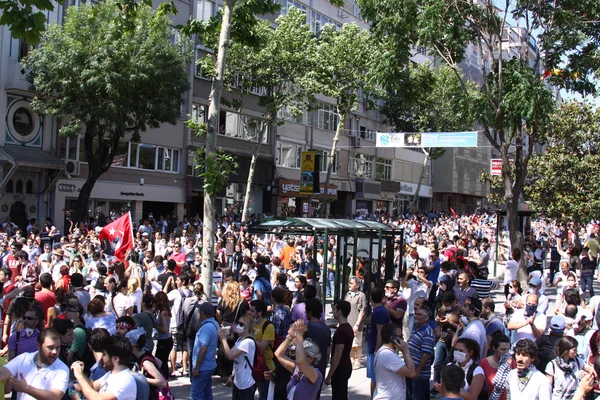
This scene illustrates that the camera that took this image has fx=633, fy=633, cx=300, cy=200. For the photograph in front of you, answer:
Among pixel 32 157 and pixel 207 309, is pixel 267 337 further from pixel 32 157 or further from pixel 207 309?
pixel 32 157

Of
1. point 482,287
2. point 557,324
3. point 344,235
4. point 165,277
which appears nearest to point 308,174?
point 344,235

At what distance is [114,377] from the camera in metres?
5.12

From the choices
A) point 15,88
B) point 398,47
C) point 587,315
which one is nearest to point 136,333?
point 587,315

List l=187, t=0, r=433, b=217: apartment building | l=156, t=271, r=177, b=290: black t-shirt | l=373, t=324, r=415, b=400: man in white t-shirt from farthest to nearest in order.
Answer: l=187, t=0, r=433, b=217: apartment building, l=156, t=271, r=177, b=290: black t-shirt, l=373, t=324, r=415, b=400: man in white t-shirt

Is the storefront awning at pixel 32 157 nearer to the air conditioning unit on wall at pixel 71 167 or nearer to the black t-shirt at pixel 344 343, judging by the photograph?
the air conditioning unit on wall at pixel 71 167

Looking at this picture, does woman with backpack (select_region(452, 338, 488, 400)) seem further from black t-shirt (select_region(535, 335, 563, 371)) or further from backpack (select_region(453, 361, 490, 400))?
black t-shirt (select_region(535, 335, 563, 371))

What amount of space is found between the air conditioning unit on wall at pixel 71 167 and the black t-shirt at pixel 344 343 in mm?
23325

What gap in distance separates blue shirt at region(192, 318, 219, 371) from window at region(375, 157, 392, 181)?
154 feet

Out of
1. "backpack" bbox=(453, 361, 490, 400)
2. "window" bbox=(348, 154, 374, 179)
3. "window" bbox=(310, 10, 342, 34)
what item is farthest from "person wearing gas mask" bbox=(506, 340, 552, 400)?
"window" bbox=(348, 154, 374, 179)

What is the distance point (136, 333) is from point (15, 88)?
72.6 ft

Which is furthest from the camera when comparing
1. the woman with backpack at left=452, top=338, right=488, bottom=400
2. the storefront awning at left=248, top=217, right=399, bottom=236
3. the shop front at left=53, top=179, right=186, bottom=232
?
the shop front at left=53, top=179, right=186, bottom=232

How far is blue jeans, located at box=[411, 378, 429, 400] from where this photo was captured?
7.55m

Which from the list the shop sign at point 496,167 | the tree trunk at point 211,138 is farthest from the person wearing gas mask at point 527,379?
the shop sign at point 496,167

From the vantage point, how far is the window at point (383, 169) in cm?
5397
